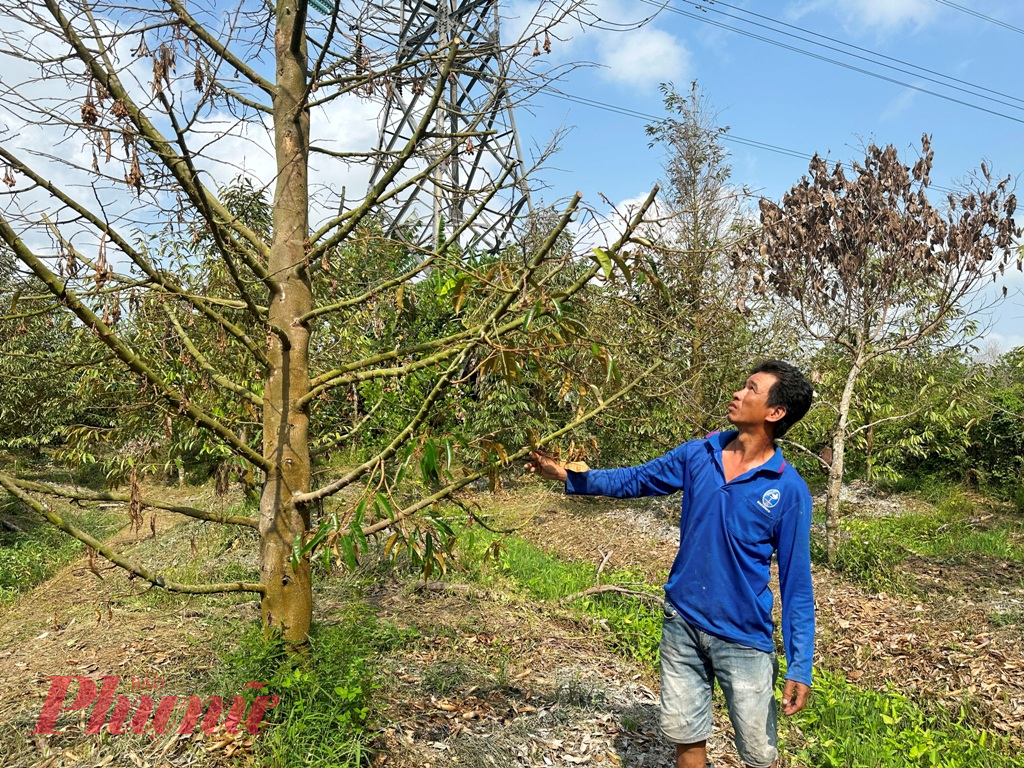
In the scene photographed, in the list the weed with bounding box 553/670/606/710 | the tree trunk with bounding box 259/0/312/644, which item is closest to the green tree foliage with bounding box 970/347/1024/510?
the weed with bounding box 553/670/606/710

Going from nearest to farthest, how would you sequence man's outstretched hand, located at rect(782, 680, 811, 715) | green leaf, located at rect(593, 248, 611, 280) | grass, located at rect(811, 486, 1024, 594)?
green leaf, located at rect(593, 248, 611, 280) → man's outstretched hand, located at rect(782, 680, 811, 715) → grass, located at rect(811, 486, 1024, 594)

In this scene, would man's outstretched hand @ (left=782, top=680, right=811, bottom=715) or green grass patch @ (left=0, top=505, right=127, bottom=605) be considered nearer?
man's outstretched hand @ (left=782, top=680, right=811, bottom=715)

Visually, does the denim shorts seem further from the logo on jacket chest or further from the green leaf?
the green leaf

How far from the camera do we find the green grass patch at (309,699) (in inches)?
103

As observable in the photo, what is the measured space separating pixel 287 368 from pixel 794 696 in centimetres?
223

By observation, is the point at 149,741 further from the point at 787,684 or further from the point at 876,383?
the point at 876,383

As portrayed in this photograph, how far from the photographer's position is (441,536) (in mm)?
2137

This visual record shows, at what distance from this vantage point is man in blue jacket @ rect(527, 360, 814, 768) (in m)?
2.38

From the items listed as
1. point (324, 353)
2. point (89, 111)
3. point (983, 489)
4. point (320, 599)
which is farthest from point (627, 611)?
point (983, 489)

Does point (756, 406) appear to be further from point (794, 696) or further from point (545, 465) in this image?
point (794, 696)

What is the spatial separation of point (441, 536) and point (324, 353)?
316 cm

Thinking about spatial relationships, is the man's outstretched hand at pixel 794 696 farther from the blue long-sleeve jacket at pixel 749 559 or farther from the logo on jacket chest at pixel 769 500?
the logo on jacket chest at pixel 769 500

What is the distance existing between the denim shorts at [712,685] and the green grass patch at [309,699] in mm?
1254

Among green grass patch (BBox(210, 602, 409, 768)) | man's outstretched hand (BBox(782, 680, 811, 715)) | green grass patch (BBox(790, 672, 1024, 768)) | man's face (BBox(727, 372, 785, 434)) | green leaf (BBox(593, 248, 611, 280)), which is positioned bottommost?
green grass patch (BBox(790, 672, 1024, 768))
